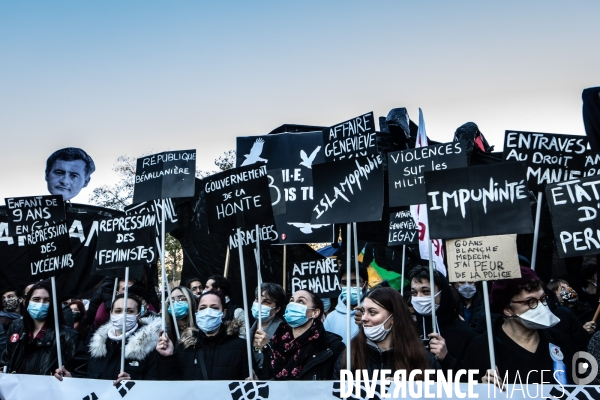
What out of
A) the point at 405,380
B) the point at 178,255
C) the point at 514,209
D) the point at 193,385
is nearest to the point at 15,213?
the point at 193,385

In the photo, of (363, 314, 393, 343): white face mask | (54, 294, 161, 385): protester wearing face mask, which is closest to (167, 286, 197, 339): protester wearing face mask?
(54, 294, 161, 385): protester wearing face mask

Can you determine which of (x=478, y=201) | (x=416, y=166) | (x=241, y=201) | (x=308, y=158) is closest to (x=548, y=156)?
(x=416, y=166)

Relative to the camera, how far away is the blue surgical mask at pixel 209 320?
5395 millimetres

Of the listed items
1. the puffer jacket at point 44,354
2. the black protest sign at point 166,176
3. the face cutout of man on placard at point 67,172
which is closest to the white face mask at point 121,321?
the puffer jacket at point 44,354

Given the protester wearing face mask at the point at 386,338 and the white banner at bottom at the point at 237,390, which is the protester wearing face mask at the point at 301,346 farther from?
the white banner at bottom at the point at 237,390

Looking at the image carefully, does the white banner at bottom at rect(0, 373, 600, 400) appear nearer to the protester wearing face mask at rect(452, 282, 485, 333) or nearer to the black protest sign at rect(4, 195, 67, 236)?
the black protest sign at rect(4, 195, 67, 236)

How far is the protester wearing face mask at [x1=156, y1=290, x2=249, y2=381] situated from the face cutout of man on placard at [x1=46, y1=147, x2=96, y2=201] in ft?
31.0

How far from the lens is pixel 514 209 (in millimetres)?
4184

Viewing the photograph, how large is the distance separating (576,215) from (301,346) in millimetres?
2281

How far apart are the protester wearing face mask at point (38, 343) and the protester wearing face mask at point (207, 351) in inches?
45.9

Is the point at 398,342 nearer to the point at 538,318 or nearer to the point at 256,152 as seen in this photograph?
the point at 538,318

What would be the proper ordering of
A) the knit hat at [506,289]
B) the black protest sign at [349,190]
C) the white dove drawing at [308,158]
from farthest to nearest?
1. the white dove drawing at [308,158]
2. the black protest sign at [349,190]
3. the knit hat at [506,289]

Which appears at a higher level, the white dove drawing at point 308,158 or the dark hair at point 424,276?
the white dove drawing at point 308,158

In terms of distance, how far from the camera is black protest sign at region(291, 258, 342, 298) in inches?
256
